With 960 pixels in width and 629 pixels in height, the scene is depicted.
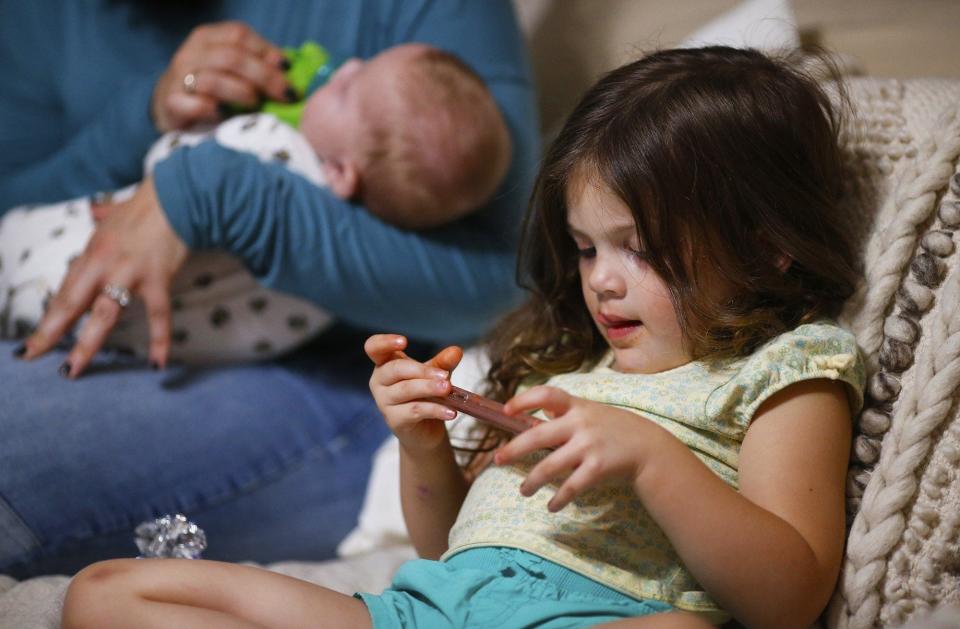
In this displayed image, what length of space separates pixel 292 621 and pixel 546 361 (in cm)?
36

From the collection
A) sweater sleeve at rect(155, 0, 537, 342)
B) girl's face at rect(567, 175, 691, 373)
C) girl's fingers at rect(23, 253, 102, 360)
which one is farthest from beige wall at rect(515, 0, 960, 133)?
girl's fingers at rect(23, 253, 102, 360)

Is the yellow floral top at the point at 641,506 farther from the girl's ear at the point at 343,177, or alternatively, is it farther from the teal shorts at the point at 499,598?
the girl's ear at the point at 343,177

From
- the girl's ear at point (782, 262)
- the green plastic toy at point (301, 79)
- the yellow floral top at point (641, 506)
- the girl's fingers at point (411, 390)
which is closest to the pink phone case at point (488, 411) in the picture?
the girl's fingers at point (411, 390)

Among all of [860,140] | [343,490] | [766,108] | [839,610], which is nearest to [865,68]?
[860,140]

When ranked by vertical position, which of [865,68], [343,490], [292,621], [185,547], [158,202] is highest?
[865,68]

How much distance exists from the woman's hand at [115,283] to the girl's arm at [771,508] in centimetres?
77

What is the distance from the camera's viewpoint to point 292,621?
0.71 metres

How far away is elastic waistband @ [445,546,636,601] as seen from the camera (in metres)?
0.73

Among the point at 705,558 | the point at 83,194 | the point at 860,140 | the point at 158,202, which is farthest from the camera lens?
the point at 83,194

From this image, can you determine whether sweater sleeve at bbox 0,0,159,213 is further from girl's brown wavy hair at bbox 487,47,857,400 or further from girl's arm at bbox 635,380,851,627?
girl's arm at bbox 635,380,851,627

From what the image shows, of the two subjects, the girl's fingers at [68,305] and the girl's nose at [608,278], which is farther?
the girl's fingers at [68,305]

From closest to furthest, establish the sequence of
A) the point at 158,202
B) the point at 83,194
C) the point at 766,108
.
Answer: the point at 766,108, the point at 158,202, the point at 83,194

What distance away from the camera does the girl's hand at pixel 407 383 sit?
0.71 m

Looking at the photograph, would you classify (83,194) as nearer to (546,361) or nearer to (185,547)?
(185,547)
